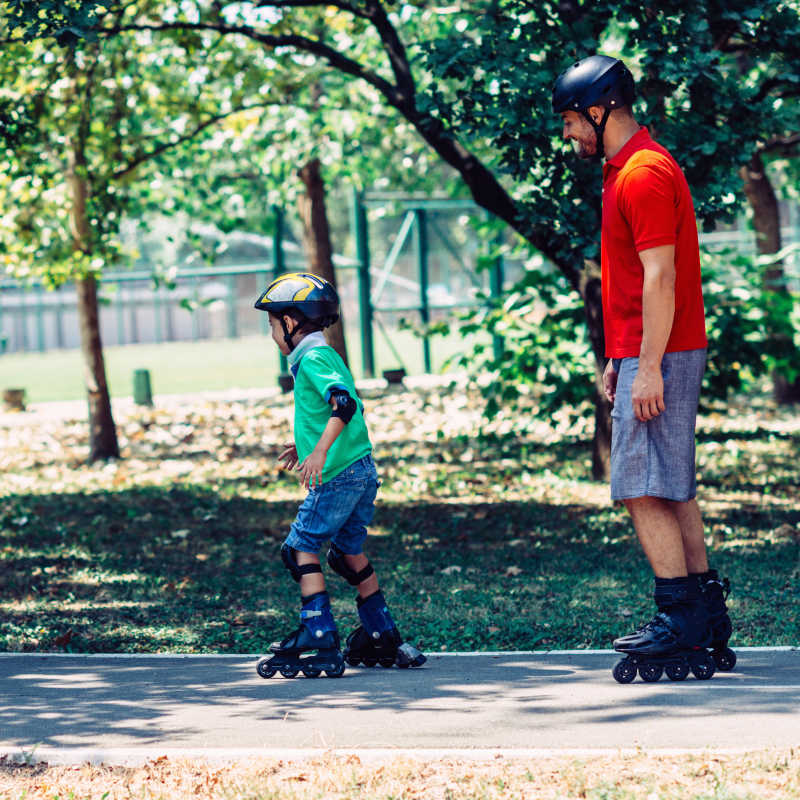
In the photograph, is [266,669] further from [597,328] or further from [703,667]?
[597,328]

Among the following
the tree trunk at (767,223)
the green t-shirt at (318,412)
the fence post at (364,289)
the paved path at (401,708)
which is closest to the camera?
the paved path at (401,708)

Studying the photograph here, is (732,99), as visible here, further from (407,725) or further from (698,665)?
(407,725)

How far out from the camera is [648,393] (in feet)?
14.6

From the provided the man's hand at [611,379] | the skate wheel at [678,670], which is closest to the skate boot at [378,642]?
the skate wheel at [678,670]

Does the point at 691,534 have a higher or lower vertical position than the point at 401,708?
higher

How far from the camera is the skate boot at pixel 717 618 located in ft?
15.5

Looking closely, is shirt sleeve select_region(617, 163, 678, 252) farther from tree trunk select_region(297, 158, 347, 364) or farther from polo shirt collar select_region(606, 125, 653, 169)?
tree trunk select_region(297, 158, 347, 364)

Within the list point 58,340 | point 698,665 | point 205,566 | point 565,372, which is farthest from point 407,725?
point 58,340

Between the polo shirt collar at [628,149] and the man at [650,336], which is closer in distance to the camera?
the man at [650,336]

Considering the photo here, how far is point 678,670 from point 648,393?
1016mm

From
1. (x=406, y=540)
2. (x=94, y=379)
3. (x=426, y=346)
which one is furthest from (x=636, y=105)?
(x=426, y=346)

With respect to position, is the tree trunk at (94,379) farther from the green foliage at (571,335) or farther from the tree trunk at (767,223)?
the tree trunk at (767,223)

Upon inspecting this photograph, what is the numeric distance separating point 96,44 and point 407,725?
857cm

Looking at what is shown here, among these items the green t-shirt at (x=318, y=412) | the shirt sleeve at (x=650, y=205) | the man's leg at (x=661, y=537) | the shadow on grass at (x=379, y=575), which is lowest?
the shadow on grass at (x=379, y=575)
